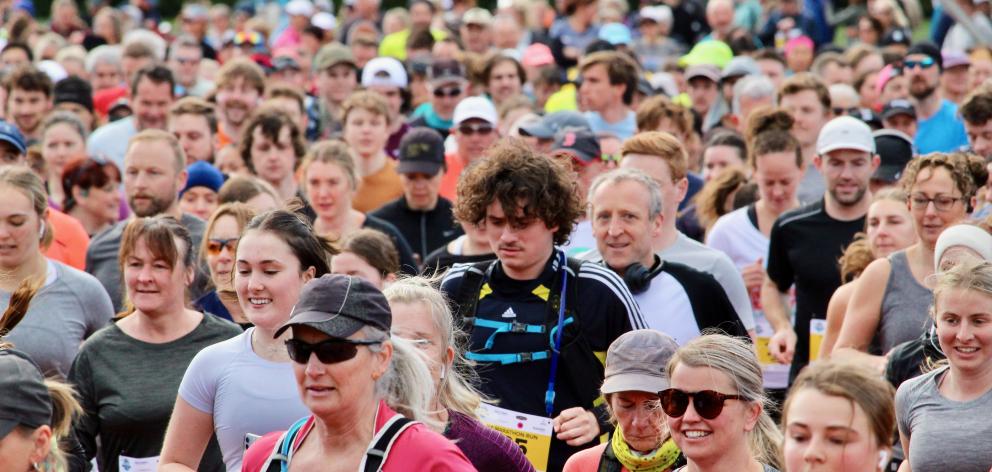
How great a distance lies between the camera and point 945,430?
501cm

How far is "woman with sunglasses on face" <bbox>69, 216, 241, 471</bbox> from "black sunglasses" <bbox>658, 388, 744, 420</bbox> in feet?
6.46

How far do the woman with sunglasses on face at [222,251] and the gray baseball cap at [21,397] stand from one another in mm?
2526

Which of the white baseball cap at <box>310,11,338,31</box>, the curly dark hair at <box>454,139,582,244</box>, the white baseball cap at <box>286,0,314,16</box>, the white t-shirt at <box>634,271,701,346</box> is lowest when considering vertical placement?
the white t-shirt at <box>634,271,701,346</box>

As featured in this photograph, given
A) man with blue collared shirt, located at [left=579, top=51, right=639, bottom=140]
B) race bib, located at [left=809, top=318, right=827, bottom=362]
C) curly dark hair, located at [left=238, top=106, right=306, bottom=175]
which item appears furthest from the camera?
man with blue collared shirt, located at [left=579, top=51, right=639, bottom=140]

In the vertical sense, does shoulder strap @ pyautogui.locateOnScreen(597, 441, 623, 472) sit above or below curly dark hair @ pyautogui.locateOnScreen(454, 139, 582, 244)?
below

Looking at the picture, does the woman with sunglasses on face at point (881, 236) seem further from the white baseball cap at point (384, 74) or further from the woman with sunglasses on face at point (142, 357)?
the white baseball cap at point (384, 74)

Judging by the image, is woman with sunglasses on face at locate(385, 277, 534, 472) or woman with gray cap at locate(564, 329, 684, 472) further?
woman with gray cap at locate(564, 329, 684, 472)

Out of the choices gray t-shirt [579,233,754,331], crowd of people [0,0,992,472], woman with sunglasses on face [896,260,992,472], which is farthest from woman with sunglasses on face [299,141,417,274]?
woman with sunglasses on face [896,260,992,472]

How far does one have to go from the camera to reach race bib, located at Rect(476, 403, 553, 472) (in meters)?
5.32

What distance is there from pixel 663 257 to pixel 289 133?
12.8ft

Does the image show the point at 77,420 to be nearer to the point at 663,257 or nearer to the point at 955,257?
the point at 663,257

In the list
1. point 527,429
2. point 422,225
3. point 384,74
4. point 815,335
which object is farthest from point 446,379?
point 384,74

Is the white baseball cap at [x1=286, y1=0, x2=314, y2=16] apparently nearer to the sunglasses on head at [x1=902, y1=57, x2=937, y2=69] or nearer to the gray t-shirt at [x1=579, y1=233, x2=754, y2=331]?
the sunglasses on head at [x1=902, y1=57, x2=937, y2=69]

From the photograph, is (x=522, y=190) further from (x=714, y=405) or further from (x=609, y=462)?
(x=714, y=405)
